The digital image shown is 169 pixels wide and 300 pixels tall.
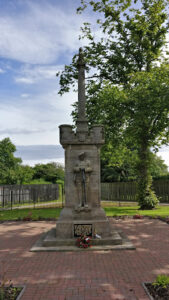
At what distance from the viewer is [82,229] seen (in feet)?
29.0

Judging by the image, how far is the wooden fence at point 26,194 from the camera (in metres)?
25.3

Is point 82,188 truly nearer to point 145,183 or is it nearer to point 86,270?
point 86,270

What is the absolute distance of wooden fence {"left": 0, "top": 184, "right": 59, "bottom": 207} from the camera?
2534 cm

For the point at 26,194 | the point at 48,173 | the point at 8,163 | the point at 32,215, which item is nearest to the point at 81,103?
the point at 32,215

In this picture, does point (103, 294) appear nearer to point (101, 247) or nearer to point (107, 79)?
point (101, 247)

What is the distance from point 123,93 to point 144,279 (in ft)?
45.2

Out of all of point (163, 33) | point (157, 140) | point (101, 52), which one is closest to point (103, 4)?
point (101, 52)

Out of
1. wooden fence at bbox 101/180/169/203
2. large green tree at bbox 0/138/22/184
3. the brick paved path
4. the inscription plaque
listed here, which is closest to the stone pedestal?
the inscription plaque

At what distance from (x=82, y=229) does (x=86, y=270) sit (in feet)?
8.66

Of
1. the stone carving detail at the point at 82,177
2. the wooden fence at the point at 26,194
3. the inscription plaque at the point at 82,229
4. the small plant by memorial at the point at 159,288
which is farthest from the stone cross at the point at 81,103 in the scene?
the wooden fence at the point at 26,194

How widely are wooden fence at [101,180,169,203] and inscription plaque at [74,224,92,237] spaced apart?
48.8 feet

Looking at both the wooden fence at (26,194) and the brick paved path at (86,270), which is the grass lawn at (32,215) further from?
the brick paved path at (86,270)

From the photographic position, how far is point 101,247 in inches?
321

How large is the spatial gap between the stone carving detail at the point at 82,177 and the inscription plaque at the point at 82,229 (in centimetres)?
75
